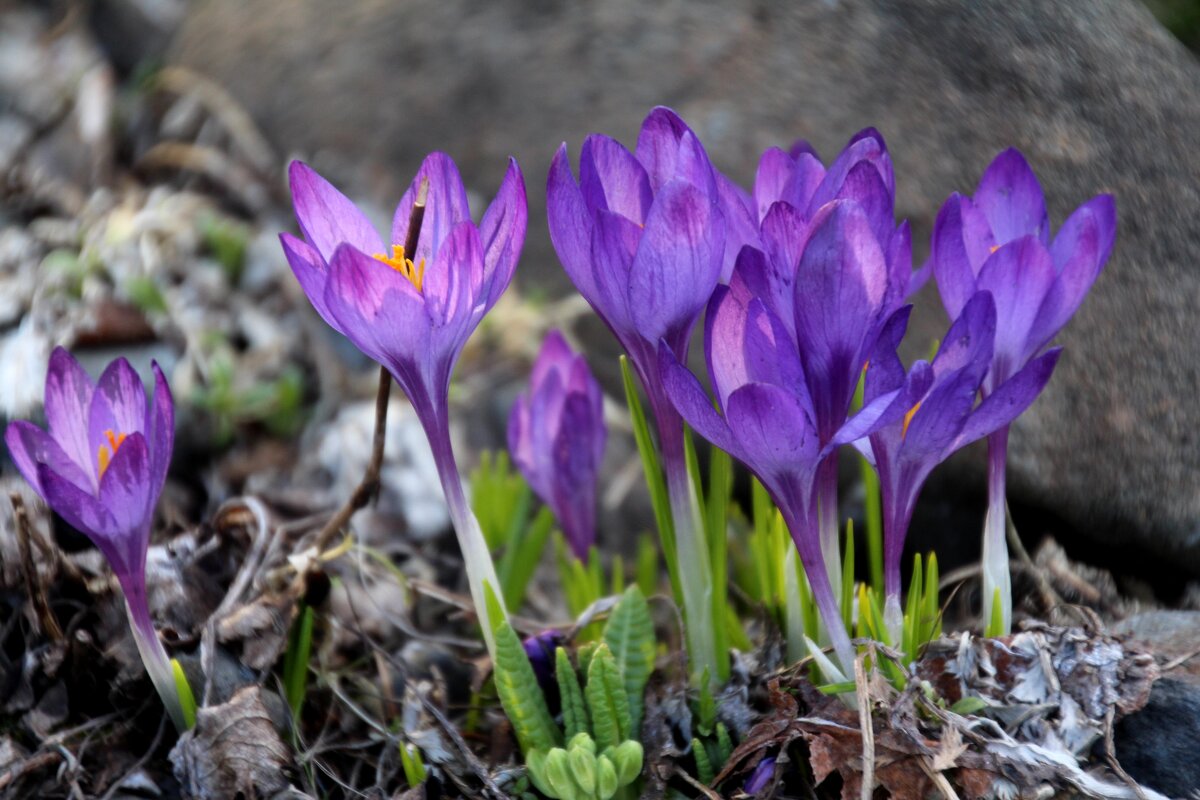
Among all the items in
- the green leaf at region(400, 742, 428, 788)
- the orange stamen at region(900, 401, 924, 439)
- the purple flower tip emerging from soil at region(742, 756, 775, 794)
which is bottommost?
the green leaf at region(400, 742, 428, 788)

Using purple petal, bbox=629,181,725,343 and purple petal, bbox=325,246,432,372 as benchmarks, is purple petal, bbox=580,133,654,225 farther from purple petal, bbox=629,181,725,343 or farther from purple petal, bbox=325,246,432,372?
purple petal, bbox=325,246,432,372

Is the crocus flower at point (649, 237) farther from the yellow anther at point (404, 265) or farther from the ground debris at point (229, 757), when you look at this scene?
the ground debris at point (229, 757)

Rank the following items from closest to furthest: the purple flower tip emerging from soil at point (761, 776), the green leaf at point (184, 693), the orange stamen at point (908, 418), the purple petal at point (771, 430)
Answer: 1. the purple petal at point (771, 430)
2. the orange stamen at point (908, 418)
3. the purple flower tip emerging from soil at point (761, 776)
4. the green leaf at point (184, 693)

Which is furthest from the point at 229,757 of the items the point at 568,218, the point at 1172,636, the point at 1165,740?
the point at 1172,636

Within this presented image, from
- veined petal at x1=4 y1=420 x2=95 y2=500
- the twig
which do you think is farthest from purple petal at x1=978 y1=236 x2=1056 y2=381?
the twig

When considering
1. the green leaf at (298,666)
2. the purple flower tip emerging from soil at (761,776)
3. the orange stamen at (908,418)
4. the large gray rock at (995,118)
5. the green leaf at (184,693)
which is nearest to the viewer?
the orange stamen at (908,418)

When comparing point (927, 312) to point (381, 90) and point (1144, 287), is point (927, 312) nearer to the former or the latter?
point (1144, 287)

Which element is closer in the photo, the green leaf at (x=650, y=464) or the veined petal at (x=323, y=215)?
the veined petal at (x=323, y=215)

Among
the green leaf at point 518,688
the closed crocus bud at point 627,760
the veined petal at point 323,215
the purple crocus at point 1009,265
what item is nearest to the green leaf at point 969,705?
the purple crocus at point 1009,265
